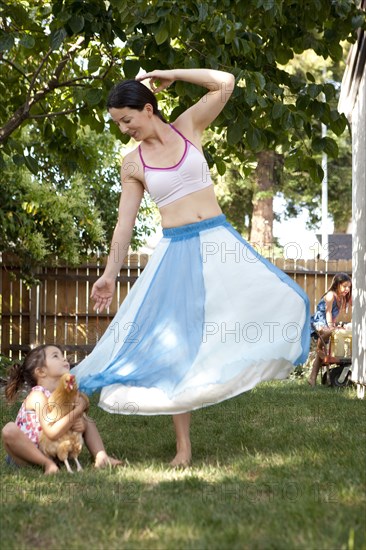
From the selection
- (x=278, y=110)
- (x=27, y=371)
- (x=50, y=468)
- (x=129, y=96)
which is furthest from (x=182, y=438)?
(x=278, y=110)

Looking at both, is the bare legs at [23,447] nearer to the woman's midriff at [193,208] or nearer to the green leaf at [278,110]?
the woman's midriff at [193,208]

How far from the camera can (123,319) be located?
457 centimetres

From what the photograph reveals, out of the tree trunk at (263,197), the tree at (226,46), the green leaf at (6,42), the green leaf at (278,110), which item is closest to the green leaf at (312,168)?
the tree at (226,46)

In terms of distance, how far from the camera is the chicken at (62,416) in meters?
4.30

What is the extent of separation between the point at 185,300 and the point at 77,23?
2.72 meters

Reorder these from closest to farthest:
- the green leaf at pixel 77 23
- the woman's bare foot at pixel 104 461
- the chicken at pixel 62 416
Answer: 1. the chicken at pixel 62 416
2. the woman's bare foot at pixel 104 461
3. the green leaf at pixel 77 23

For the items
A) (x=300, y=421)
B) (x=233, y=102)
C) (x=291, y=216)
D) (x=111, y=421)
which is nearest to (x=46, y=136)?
(x=233, y=102)

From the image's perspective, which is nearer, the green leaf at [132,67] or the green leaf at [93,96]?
the green leaf at [132,67]

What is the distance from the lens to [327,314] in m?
9.70

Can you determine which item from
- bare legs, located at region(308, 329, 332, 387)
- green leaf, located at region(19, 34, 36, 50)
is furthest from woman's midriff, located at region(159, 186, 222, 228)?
bare legs, located at region(308, 329, 332, 387)

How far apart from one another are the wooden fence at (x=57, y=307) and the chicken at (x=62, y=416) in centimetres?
841

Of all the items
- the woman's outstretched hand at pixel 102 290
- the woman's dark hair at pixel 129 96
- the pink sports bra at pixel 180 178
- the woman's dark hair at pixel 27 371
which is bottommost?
the woman's dark hair at pixel 27 371

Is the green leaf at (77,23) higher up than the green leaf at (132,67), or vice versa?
the green leaf at (77,23)

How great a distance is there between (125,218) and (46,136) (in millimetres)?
4392
